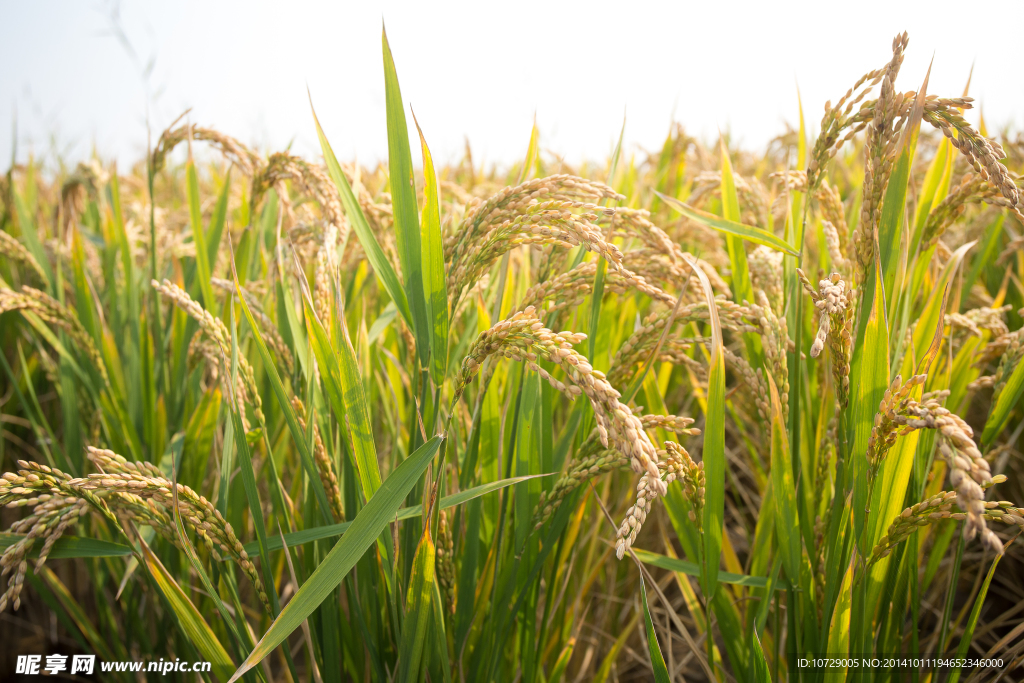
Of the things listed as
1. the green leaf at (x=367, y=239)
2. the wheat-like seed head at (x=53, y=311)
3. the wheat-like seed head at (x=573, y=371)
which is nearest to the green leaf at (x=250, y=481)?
the green leaf at (x=367, y=239)

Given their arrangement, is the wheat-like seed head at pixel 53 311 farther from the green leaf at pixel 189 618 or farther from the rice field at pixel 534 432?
the green leaf at pixel 189 618

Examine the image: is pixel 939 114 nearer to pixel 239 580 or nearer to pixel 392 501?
pixel 392 501

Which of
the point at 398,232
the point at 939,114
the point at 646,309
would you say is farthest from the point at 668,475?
the point at 646,309

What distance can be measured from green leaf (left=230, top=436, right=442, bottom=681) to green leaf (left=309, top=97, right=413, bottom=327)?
0.25 metres

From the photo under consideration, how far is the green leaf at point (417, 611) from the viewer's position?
0.80m

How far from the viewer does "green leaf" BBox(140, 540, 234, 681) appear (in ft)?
2.85

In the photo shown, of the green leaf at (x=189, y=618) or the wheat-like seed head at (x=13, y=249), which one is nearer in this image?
the green leaf at (x=189, y=618)

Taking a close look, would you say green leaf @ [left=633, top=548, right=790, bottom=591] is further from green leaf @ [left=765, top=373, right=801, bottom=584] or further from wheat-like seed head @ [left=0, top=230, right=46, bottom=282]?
→ wheat-like seed head @ [left=0, top=230, right=46, bottom=282]

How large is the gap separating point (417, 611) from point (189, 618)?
0.39m

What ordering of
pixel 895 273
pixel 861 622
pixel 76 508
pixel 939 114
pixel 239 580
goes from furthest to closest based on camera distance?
pixel 239 580 → pixel 895 273 → pixel 861 622 → pixel 939 114 → pixel 76 508

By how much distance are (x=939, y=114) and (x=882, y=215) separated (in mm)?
212

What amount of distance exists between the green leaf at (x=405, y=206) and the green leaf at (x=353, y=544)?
7.3 inches

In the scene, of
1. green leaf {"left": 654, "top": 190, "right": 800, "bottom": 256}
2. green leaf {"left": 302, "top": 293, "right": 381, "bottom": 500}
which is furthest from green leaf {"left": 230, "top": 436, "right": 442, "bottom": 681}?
green leaf {"left": 654, "top": 190, "right": 800, "bottom": 256}

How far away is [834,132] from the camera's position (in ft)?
3.20
